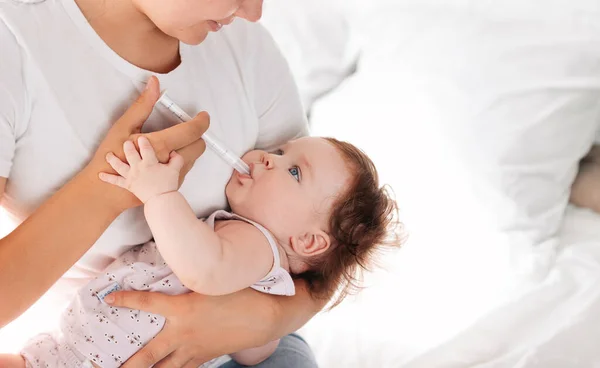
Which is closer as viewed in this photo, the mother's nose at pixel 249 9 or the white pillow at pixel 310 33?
the mother's nose at pixel 249 9

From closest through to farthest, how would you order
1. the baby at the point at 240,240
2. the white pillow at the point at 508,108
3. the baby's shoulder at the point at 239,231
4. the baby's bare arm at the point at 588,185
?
1. the baby at the point at 240,240
2. the baby's shoulder at the point at 239,231
3. the white pillow at the point at 508,108
4. the baby's bare arm at the point at 588,185

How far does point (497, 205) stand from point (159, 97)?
0.94m

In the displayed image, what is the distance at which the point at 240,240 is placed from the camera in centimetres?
103

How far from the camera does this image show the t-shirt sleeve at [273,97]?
3.76 feet

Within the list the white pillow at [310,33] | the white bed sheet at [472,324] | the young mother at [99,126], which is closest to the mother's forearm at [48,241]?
the young mother at [99,126]

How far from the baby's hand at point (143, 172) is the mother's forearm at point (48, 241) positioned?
4 cm

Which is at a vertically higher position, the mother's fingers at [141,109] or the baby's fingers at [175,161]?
the mother's fingers at [141,109]

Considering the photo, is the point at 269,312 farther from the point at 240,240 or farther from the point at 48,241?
the point at 48,241

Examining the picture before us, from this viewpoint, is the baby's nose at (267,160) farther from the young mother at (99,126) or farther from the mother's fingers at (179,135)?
the mother's fingers at (179,135)

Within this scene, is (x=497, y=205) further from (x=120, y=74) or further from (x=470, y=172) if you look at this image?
(x=120, y=74)

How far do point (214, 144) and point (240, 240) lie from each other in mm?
165

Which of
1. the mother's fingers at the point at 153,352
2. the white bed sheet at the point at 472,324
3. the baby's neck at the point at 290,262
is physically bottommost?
the white bed sheet at the point at 472,324

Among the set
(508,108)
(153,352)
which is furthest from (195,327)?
(508,108)

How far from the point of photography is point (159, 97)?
925 millimetres
